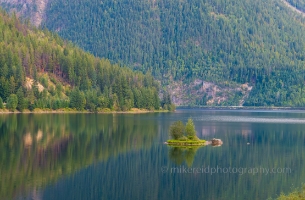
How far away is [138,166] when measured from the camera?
91688 mm

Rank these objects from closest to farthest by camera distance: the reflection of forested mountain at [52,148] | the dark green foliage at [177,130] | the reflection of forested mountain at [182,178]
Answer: the reflection of forested mountain at [182,178] → the reflection of forested mountain at [52,148] → the dark green foliage at [177,130]

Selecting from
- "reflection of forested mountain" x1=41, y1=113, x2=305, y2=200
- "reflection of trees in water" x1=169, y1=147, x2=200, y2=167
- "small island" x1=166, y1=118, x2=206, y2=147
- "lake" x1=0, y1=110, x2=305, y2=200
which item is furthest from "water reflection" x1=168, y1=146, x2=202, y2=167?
"small island" x1=166, y1=118, x2=206, y2=147

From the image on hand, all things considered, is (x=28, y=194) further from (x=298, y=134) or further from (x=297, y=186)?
(x=298, y=134)

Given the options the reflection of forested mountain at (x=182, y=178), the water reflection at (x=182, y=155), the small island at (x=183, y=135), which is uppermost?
the small island at (x=183, y=135)

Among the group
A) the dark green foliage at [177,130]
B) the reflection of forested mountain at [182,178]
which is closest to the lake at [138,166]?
the reflection of forested mountain at [182,178]

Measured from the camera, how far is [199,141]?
120562 mm

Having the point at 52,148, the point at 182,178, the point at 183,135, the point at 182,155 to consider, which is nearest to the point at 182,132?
the point at 183,135

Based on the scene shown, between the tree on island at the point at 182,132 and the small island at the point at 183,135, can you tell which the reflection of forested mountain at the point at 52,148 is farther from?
the tree on island at the point at 182,132

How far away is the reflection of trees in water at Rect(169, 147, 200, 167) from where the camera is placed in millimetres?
96562

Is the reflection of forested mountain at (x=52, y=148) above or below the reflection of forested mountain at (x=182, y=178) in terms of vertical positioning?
above

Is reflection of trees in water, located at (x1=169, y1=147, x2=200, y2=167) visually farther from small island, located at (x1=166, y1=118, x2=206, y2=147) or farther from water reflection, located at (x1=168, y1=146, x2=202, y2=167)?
small island, located at (x1=166, y1=118, x2=206, y2=147)

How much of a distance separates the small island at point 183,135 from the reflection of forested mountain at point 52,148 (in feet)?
21.4

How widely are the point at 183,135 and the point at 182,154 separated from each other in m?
18.8

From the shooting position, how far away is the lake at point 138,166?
242 feet
